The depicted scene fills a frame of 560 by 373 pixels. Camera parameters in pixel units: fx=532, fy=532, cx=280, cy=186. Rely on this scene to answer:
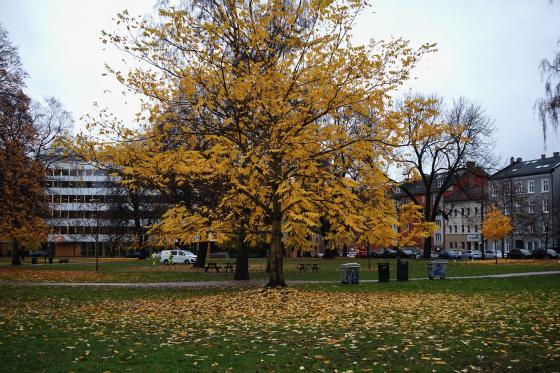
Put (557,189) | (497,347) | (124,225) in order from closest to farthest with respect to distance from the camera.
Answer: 1. (497,347)
2. (124,225)
3. (557,189)

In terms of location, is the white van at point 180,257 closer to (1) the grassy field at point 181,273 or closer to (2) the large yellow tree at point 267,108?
(1) the grassy field at point 181,273

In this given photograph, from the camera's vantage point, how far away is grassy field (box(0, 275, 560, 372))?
7.66 m

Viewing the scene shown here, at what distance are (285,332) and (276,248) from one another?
881cm

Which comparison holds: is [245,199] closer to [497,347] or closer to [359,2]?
[359,2]

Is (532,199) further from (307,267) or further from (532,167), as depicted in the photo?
(307,267)

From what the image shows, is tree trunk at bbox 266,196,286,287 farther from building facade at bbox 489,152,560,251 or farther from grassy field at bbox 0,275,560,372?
building facade at bbox 489,152,560,251

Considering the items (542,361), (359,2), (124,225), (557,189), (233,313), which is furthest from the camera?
(557,189)

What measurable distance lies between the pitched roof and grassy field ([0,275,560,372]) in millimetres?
67879

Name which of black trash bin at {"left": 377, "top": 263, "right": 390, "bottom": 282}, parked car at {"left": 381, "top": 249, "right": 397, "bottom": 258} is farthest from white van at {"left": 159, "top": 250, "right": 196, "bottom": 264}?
black trash bin at {"left": 377, "top": 263, "right": 390, "bottom": 282}

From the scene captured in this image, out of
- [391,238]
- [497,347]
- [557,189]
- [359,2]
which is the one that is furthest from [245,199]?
[557,189]

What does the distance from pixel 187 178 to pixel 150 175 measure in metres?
1.29

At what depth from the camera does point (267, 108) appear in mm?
16688

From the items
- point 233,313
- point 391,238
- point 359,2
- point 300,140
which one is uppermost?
point 359,2

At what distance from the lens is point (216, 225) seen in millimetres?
19344
